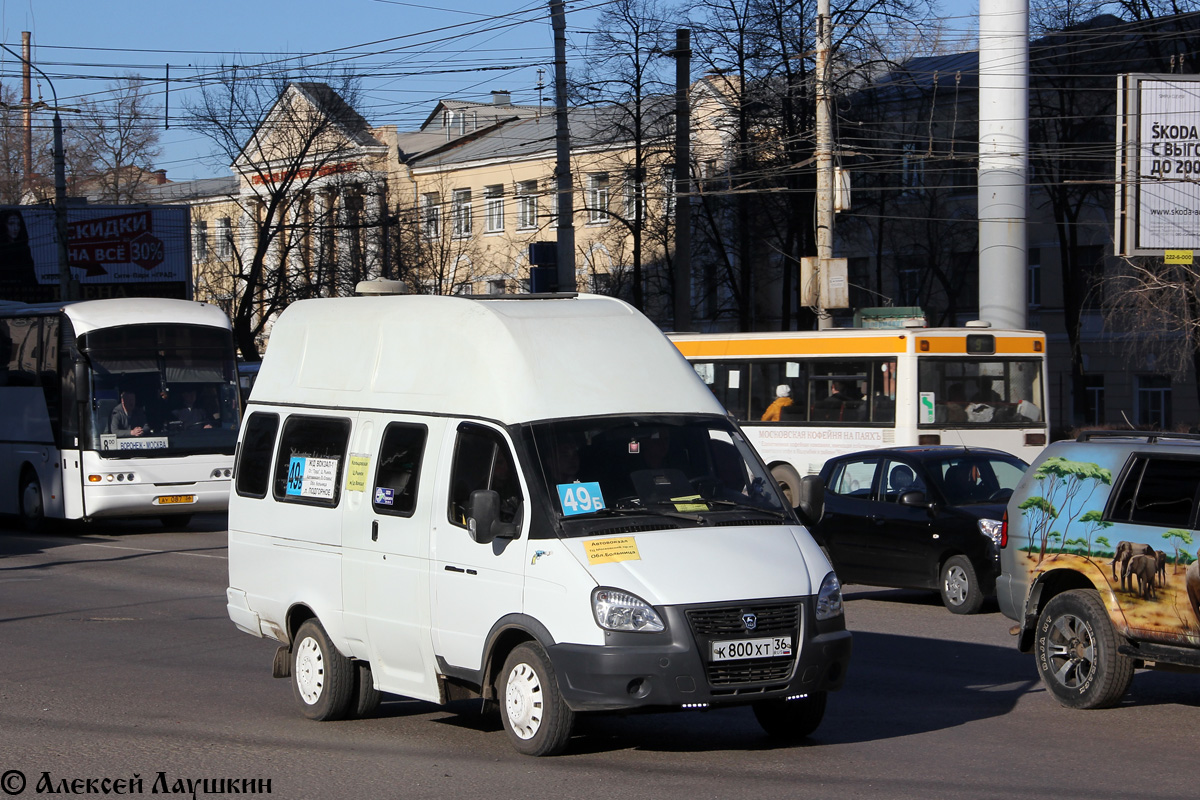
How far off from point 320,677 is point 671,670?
8.77 feet

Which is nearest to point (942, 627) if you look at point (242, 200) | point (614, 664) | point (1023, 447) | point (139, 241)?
point (614, 664)

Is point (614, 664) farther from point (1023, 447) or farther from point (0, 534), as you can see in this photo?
point (0, 534)

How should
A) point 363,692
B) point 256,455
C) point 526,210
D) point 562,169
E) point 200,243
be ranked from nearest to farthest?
1. point 363,692
2. point 256,455
3. point 562,169
4. point 526,210
5. point 200,243

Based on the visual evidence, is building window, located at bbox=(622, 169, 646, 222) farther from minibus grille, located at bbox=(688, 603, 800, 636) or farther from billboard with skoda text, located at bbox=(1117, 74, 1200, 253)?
minibus grille, located at bbox=(688, 603, 800, 636)

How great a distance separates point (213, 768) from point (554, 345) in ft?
9.29

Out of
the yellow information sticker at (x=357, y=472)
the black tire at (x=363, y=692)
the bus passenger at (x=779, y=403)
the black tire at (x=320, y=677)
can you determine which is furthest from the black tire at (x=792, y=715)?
the bus passenger at (x=779, y=403)

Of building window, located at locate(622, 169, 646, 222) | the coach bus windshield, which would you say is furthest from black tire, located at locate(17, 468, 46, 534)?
building window, located at locate(622, 169, 646, 222)

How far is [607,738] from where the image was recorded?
798 centimetres

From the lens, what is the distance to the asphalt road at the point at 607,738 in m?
6.96

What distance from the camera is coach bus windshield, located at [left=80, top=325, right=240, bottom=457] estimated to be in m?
21.5

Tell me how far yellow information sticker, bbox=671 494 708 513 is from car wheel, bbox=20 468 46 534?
1726 cm

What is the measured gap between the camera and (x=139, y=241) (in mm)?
48594

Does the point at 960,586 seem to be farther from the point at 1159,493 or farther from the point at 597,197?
the point at 597,197

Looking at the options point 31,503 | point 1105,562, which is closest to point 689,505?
point 1105,562
